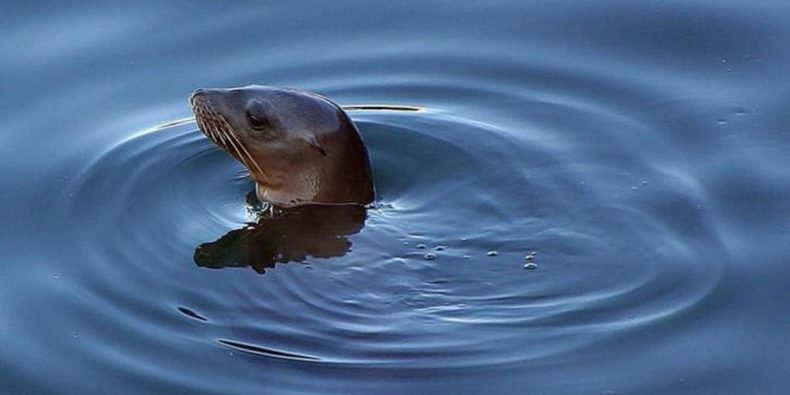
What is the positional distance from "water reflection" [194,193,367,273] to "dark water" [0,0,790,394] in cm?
2

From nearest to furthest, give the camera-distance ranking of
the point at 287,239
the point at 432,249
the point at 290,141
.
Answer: the point at 432,249 → the point at 287,239 → the point at 290,141

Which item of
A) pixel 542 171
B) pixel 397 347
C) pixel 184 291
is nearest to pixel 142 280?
pixel 184 291

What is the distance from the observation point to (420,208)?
30.0 feet

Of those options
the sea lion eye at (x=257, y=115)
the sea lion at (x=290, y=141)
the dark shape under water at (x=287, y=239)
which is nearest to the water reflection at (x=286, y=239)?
the dark shape under water at (x=287, y=239)

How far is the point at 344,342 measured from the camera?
26.0 feet

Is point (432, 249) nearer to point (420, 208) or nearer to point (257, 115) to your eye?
point (420, 208)

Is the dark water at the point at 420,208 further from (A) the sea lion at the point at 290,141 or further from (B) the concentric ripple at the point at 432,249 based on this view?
(A) the sea lion at the point at 290,141

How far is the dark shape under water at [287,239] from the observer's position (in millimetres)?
8789

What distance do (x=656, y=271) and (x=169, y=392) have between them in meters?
2.32

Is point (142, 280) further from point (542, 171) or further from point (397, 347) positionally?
point (542, 171)

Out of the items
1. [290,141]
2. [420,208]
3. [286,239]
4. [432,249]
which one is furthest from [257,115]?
[432,249]

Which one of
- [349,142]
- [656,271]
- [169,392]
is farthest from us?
[349,142]

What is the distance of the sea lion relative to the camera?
9.19 metres

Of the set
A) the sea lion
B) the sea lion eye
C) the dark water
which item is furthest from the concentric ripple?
the sea lion eye
